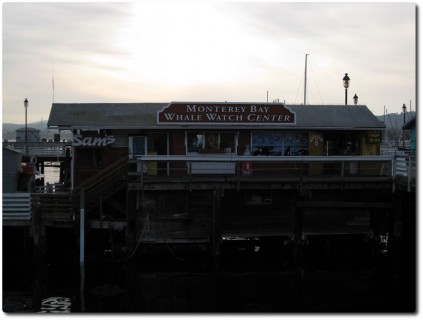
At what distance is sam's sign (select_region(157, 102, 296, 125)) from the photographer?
25.1 metres

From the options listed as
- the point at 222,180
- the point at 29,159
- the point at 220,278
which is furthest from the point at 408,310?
the point at 29,159

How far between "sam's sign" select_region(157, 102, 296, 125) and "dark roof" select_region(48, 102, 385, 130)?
0.75 feet

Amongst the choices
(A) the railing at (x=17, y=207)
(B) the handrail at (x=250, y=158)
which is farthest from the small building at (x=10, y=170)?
(B) the handrail at (x=250, y=158)

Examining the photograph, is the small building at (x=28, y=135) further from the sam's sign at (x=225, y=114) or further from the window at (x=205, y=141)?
the sam's sign at (x=225, y=114)

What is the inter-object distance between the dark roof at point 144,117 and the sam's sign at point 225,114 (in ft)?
0.75

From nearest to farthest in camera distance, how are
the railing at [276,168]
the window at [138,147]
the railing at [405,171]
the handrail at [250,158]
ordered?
the railing at [405,171], the handrail at [250,158], the railing at [276,168], the window at [138,147]

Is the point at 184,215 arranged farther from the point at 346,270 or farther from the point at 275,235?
the point at 346,270

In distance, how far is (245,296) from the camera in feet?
62.6

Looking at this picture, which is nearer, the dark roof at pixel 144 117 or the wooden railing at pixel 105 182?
the wooden railing at pixel 105 182

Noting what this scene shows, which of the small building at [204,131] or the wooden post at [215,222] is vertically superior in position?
the small building at [204,131]

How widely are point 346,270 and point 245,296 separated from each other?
210 inches

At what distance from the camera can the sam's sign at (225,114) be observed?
987 inches

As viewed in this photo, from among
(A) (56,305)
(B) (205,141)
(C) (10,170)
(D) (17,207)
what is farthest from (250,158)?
(C) (10,170)

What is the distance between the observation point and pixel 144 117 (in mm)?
26375
